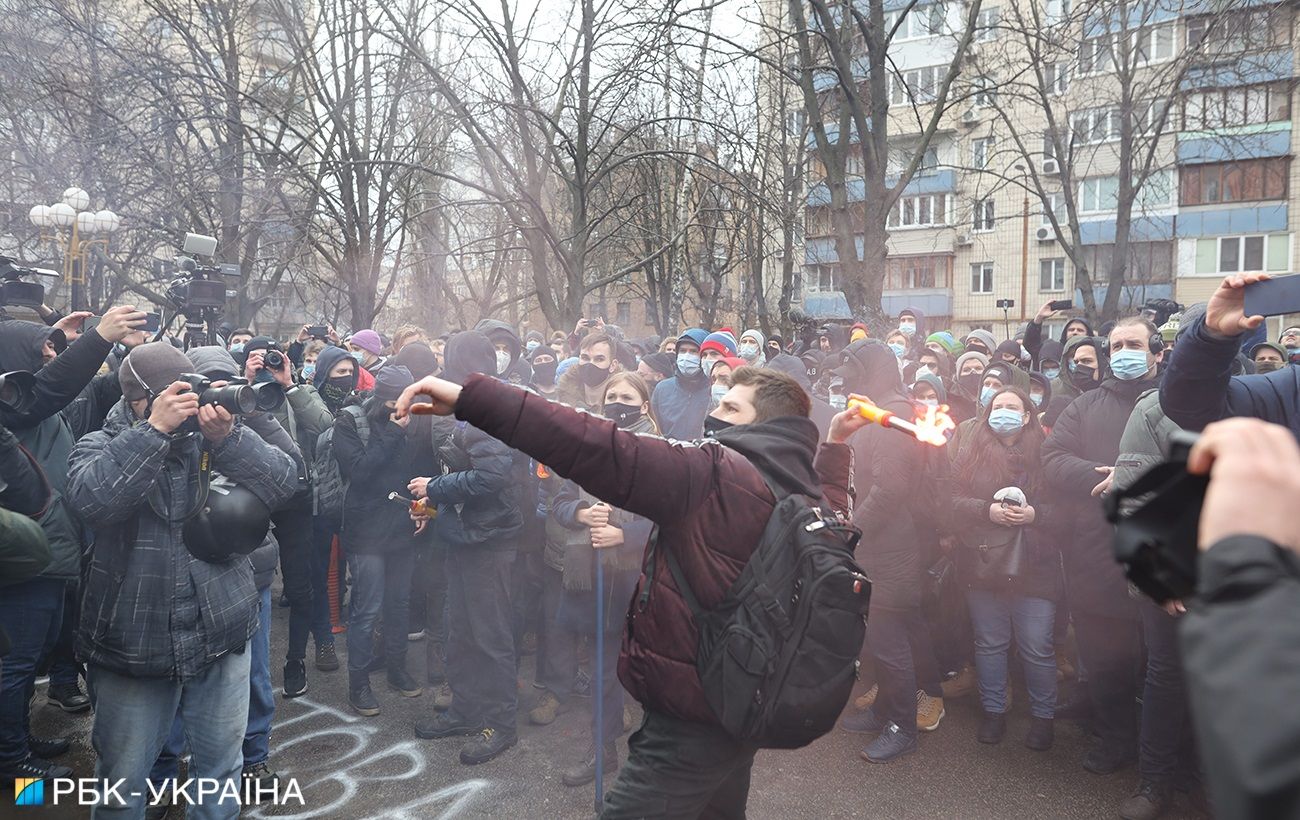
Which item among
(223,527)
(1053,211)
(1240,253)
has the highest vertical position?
(1053,211)

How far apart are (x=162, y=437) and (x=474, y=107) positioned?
758 centimetres

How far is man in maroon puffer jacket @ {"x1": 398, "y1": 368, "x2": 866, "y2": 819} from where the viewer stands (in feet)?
7.13

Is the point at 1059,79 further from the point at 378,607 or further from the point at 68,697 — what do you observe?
the point at 68,697

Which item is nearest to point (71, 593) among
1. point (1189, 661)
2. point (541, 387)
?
point (541, 387)

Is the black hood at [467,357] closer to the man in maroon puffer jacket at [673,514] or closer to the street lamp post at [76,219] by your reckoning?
the man in maroon puffer jacket at [673,514]

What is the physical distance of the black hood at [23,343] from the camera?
4445 mm

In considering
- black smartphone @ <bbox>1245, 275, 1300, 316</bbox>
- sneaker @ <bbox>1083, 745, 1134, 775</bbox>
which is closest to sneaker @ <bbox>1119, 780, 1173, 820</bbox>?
sneaker @ <bbox>1083, 745, 1134, 775</bbox>

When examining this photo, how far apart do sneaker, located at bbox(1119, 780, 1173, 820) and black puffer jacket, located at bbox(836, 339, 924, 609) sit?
4.31 ft

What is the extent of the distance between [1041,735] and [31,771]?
16.9 ft

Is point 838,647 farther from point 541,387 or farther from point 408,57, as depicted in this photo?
point 408,57

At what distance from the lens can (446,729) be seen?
467cm

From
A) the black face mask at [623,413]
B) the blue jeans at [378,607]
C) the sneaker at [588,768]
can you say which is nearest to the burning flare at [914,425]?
the black face mask at [623,413]

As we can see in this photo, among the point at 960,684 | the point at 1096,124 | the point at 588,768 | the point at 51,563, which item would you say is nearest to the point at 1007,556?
the point at 960,684

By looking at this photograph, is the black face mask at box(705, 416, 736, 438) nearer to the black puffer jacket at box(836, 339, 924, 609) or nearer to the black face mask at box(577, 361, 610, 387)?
the black puffer jacket at box(836, 339, 924, 609)
